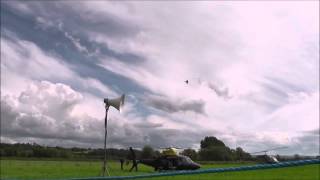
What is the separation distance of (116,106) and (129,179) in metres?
10.5

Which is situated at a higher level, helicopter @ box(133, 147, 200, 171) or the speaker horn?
the speaker horn

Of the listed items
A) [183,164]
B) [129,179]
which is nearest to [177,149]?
[183,164]

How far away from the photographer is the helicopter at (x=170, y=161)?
3397cm

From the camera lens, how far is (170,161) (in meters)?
34.1

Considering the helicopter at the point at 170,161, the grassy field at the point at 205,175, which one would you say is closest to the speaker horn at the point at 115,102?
the grassy field at the point at 205,175

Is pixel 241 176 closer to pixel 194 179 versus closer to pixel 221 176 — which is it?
pixel 221 176

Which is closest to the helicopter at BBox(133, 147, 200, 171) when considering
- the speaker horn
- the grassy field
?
the grassy field

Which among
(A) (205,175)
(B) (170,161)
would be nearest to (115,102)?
(A) (205,175)

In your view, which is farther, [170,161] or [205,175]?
[170,161]

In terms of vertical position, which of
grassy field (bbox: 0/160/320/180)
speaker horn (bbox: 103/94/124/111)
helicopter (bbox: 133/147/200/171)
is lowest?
grassy field (bbox: 0/160/320/180)

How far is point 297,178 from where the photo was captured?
738 inches

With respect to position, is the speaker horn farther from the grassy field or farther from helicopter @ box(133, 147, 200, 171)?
helicopter @ box(133, 147, 200, 171)

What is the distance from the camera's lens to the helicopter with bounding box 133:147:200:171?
33969 millimetres

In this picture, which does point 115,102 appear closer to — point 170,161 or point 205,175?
point 205,175
